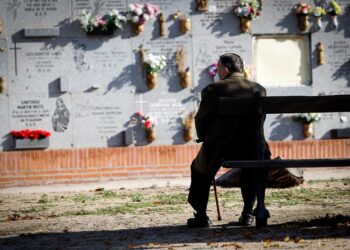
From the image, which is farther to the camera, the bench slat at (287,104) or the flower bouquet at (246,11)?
the flower bouquet at (246,11)

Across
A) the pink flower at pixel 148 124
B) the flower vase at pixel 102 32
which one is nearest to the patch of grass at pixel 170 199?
the pink flower at pixel 148 124

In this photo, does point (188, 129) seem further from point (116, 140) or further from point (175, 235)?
point (175, 235)

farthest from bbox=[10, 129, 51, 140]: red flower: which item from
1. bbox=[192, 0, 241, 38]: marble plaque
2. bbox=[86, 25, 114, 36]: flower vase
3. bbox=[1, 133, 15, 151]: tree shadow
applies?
bbox=[192, 0, 241, 38]: marble plaque

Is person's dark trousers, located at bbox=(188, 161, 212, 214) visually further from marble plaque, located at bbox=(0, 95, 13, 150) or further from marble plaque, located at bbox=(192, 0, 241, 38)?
marble plaque, located at bbox=(192, 0, 241, 38)

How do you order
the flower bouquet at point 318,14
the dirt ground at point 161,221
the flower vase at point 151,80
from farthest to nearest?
1. the flower bouquet at point 318,14
2. the flower vase at point 151,80
3. the dirt ground at point 161,221

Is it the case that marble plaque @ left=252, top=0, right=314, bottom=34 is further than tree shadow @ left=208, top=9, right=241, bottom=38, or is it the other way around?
marble plaque @ left=252, top=0, right=314, bottom=34

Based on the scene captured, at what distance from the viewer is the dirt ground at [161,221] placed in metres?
5.91

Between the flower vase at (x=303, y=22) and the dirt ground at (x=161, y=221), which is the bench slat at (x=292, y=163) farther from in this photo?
the flower vase at (x=303, y=22)

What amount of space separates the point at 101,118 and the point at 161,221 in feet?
19.8

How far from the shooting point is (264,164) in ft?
21.2

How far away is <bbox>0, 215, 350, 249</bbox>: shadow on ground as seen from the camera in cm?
594

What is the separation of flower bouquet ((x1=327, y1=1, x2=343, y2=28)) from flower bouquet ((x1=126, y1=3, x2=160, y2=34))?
3.21m

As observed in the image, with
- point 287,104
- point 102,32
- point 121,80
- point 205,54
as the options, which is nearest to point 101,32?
point 102,32

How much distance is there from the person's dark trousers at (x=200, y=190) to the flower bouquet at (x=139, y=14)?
6.72m
